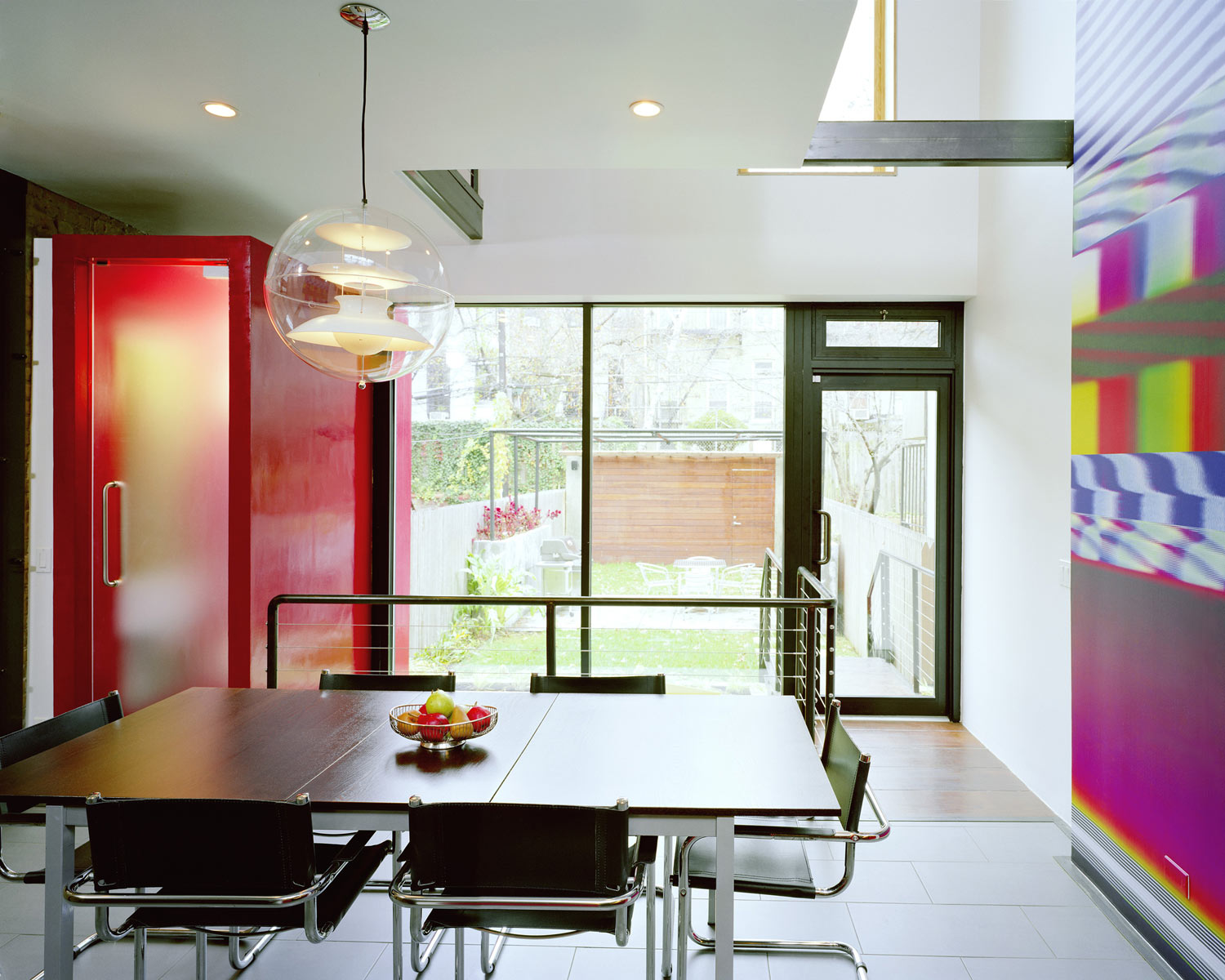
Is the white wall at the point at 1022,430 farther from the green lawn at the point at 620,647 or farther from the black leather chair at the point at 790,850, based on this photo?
the black leather chair at the point at 790,850

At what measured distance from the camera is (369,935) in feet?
8.71

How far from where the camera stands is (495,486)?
16.5 ft

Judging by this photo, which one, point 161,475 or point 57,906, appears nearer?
point 57,906

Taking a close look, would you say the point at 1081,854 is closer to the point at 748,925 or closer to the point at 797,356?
the point at 748,925

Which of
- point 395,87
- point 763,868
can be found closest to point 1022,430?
point 763,868

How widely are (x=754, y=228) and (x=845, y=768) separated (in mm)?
3324

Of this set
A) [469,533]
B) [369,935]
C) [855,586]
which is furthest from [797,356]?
[369,935]

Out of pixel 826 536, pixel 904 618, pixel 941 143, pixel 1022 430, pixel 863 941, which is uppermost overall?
pixel 941 143

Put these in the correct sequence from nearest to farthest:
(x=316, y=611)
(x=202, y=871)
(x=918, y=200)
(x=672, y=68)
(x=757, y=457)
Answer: (x=202, y=871) → (x=672, y=68) → (x=316, y=611) → (x=918, y=200) → (x=757, y=457)

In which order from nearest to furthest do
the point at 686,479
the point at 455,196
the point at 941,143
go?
the point at 941,143 → the point at 455,196 → the point at 686,479

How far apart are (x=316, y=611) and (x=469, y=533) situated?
1.16 metres

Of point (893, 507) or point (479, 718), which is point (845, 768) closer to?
point (479, 718)

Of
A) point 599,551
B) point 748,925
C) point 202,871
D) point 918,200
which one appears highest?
point 918,200

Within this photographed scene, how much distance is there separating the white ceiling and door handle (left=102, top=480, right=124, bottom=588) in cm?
129
